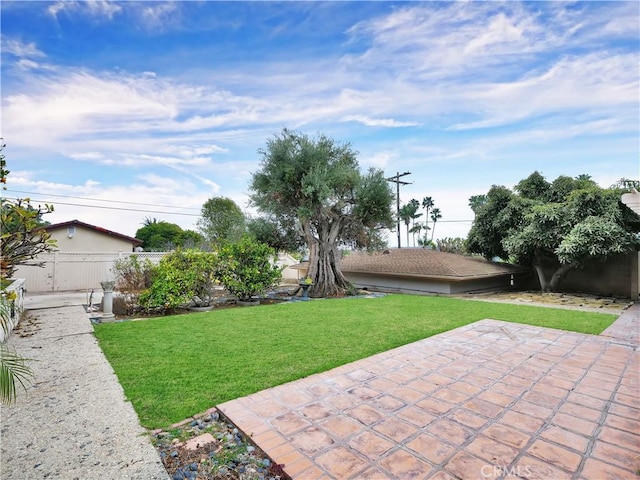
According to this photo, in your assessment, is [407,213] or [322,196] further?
[407,213]

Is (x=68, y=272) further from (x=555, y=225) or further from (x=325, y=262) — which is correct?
(x=555, y=225)

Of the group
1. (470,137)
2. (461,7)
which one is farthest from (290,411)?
(470,137)

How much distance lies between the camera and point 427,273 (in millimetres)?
13305

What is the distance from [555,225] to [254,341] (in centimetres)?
1260

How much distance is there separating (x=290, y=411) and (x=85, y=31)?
27.1ft

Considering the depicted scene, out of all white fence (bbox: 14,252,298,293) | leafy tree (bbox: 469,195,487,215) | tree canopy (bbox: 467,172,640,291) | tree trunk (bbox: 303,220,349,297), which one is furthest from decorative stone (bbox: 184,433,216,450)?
leafy tree (bbox: 469,195,487,215)

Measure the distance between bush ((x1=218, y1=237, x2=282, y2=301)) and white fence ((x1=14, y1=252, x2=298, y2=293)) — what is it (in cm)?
210

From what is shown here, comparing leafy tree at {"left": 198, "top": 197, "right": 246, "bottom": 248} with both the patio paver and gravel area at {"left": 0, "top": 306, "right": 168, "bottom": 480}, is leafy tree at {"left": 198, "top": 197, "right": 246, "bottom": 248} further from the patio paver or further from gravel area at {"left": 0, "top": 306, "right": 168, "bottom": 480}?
the patio paver

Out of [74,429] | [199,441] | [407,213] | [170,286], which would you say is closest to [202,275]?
[170,286]

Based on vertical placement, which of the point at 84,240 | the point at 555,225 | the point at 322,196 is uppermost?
the point at 322,196

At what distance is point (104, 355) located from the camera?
473cm

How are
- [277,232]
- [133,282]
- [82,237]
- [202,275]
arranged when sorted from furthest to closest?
[82,237] → [277,232] → [133,282] → [202,275]

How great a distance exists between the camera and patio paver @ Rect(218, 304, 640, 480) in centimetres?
227

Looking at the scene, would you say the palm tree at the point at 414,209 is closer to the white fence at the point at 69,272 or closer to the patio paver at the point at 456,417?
the white fence at the point at 69,272
